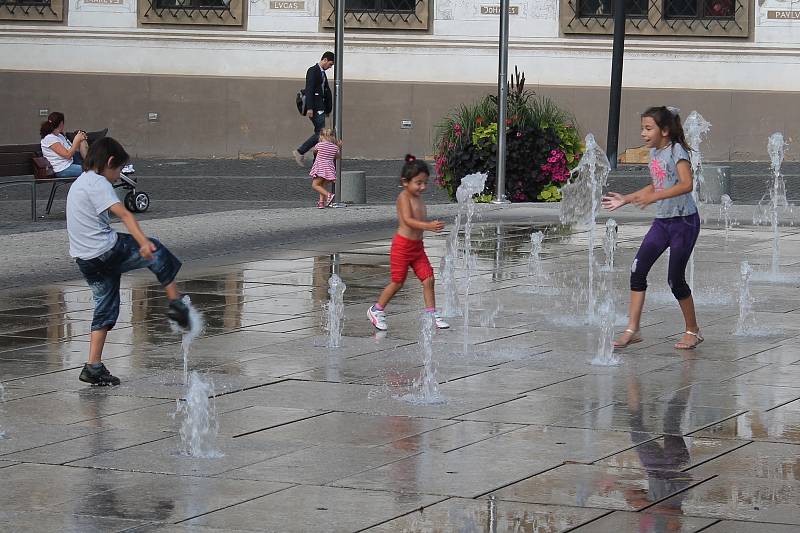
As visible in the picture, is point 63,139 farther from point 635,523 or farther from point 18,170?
point 635,523

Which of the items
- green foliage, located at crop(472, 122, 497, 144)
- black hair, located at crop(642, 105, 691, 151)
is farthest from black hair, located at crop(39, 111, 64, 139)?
black hair, located at crop(642, 105, 691, 151)

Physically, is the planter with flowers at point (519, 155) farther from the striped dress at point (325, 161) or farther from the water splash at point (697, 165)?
the striped dress at point (325, 161)

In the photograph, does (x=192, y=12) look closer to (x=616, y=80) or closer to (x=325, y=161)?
(x=616, y=80)

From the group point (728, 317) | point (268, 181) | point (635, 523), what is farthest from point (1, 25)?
point (635, 523)

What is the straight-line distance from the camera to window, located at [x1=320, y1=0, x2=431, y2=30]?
1165 inches

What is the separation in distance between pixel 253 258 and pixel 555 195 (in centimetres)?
712

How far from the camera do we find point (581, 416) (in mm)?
7945

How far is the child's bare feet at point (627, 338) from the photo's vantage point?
396 inches

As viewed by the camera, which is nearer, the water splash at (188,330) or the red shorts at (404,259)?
the water splash at (188,330)

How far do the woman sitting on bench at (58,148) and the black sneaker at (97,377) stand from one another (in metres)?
10.7

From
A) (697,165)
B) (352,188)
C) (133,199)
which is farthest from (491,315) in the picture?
(352,188)

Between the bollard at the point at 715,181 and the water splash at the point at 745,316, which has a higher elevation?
the bollard at the point at 715,181

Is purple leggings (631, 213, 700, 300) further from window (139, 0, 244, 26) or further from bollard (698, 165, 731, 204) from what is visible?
window (139, 0, 244, 26)

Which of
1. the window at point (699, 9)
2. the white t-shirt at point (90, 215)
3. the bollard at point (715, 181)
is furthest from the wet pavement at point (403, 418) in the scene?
the window at point (699, 9)
